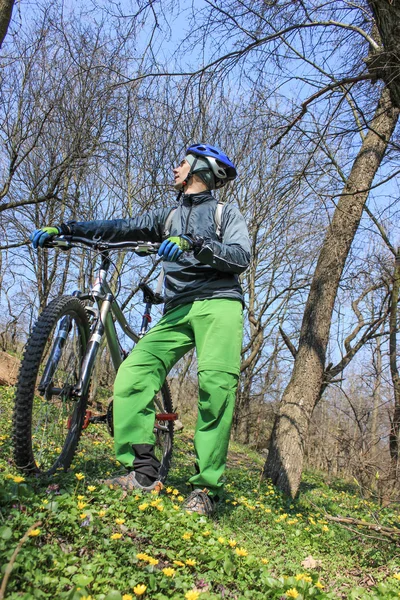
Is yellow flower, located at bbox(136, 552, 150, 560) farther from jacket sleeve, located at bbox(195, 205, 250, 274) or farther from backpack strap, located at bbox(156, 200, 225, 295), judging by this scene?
backpack strap, located at bbox(156, 200, 225, 295)

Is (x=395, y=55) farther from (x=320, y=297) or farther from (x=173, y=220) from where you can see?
(x=320, y=297)

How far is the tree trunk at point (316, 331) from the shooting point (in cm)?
488

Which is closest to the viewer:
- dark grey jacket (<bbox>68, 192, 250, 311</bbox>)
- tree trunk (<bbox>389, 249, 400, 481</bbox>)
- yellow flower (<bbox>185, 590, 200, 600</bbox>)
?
yellow flower (<bbox>185, 590, 200, 600</bbox>)

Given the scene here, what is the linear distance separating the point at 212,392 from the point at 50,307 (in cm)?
102

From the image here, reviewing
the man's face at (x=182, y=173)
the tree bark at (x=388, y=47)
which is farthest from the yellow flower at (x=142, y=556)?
the tree bark at (x=388, y=47)

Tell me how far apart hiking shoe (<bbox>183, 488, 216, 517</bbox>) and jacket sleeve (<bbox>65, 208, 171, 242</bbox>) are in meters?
1.64

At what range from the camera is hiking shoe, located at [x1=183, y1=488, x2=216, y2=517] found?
2.55 metres

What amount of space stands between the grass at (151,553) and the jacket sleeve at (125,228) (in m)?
1.45

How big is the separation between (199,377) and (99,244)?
0.99m

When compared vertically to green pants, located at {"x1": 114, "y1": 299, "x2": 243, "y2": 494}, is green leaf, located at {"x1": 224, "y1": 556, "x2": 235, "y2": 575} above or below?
below

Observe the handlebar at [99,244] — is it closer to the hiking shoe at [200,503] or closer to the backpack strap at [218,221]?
the backpack strap at [218,221]

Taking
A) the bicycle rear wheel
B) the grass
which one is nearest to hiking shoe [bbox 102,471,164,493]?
the grass

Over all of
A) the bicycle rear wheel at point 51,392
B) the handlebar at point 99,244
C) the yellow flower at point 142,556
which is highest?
the handlebar at point 99,244

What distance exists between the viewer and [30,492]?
6.23 ft
